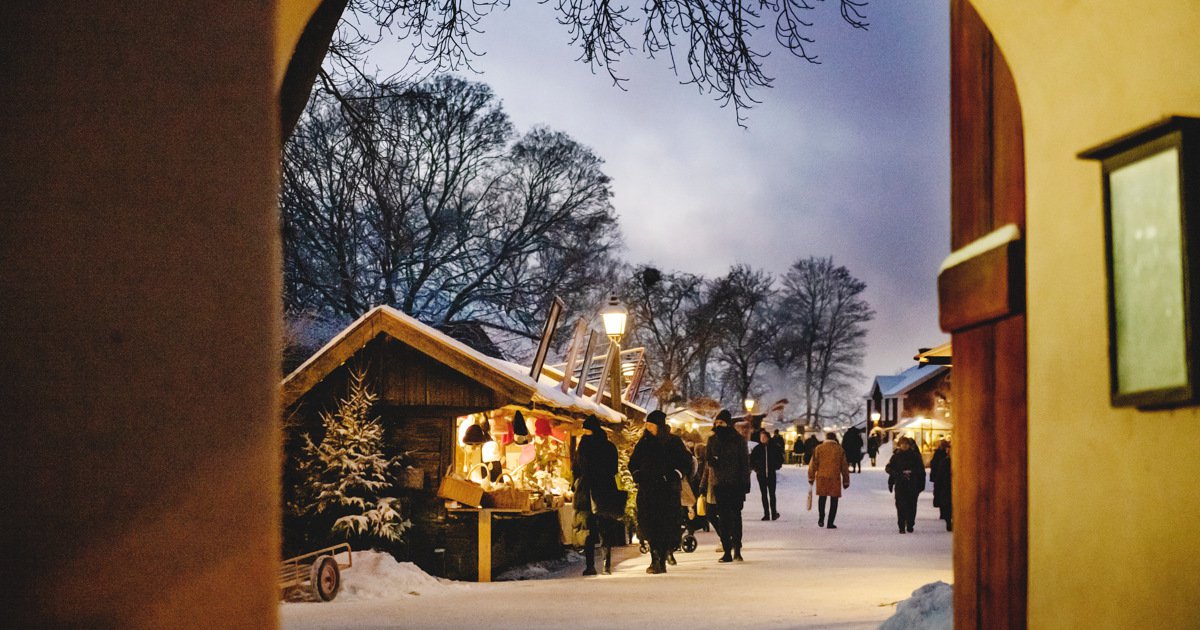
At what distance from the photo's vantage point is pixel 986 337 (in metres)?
5.36

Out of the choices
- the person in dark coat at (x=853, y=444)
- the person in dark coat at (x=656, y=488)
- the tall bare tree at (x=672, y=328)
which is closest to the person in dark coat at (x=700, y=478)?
the person in dark coat at (x=656, y=488)

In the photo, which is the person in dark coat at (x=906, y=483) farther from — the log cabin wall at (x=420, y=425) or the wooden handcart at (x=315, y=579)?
the wooden handcart at (x=315, y=579)

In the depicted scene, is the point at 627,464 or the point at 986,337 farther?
the point at 627,464

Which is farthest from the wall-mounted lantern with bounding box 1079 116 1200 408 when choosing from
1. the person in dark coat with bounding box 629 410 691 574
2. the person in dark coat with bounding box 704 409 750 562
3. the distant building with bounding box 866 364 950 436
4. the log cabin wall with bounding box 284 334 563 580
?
the distant building with bounding box 866 364 950 436

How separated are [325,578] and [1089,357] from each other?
393 inches

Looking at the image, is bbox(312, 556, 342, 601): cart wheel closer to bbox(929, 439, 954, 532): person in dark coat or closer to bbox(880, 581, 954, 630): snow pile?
bbox(880, 581, 954, 630): snow pile

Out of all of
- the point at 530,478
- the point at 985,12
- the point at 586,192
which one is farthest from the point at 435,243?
the point at 985,12

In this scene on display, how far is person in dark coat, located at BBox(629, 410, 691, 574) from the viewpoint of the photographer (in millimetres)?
15164

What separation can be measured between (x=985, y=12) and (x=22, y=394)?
4022 mm

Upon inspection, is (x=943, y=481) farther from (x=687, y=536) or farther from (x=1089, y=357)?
(x=1089, y=357)

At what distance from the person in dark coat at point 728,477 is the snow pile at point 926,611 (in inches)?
283

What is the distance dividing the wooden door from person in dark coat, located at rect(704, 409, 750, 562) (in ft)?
34.8

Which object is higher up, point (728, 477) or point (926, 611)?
point (728, 477)

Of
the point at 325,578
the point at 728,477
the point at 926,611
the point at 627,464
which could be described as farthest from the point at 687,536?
the point at 926,611
